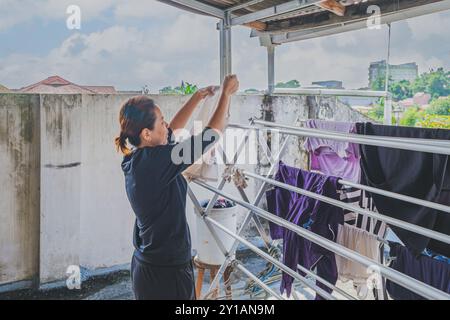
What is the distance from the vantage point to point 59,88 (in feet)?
6.59

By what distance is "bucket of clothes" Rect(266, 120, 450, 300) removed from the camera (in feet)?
3.55

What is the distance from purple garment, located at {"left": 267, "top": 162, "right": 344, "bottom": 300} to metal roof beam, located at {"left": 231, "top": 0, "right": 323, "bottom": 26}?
692mm

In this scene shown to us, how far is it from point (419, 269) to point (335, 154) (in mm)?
614

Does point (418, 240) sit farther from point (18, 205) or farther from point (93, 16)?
point (18, 205)

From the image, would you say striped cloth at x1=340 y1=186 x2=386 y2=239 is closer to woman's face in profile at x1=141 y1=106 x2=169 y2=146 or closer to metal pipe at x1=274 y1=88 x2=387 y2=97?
woman's face in profile at x1=141 y1=106 x2=169 y2=146

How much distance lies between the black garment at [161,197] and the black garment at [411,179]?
561mm

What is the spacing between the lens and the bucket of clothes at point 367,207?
3.55 feet

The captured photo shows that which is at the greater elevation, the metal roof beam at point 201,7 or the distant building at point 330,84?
the metal roof beam at point 201,7

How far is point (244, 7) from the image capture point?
1728mm

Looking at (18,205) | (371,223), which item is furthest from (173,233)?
(18,205)

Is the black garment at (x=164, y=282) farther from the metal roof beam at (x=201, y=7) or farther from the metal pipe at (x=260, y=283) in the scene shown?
the metal roof beam at (x=201, y=7)

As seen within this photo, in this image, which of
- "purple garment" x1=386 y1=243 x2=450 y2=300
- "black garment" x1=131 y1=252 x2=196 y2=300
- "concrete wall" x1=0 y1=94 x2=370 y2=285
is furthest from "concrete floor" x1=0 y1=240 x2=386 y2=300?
"purple garment" x1=386 y1=243 x2=450 y2=300

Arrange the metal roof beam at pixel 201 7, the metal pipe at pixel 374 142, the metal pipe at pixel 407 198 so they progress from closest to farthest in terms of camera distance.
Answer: the metal pipe at pixel 374 142
the metal pipe at pixel 407 198
the metal roof beam at pixel 201 7

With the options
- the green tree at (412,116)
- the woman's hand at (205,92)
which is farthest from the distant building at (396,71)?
the woman's hand at (205,92)
